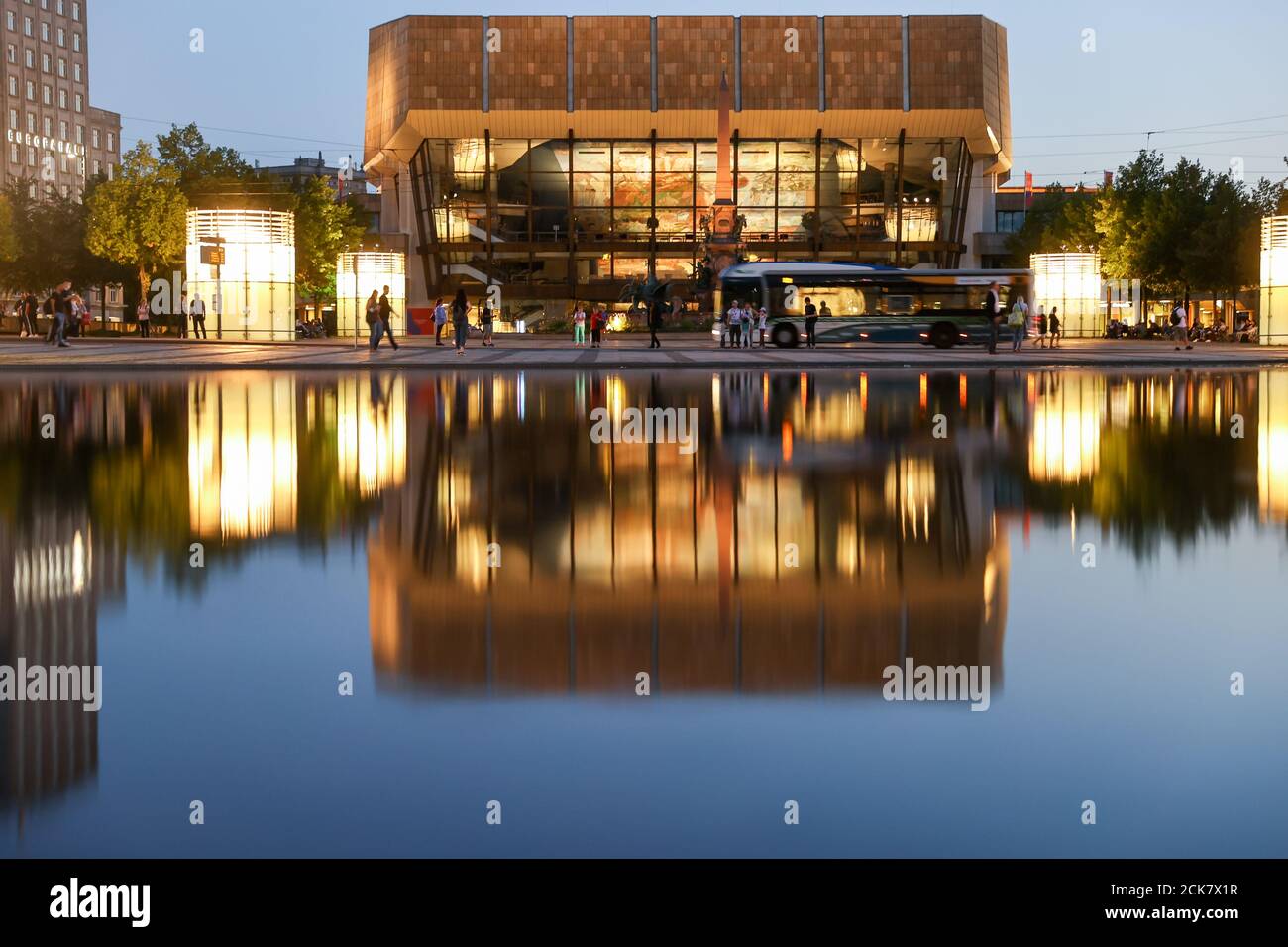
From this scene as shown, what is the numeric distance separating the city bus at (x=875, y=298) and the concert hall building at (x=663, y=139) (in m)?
23.7

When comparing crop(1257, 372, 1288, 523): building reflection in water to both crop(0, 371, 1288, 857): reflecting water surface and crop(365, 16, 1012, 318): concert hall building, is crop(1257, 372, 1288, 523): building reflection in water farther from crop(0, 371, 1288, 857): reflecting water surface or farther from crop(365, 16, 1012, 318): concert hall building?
crop(365, 16, 1012, 318): concert hall building

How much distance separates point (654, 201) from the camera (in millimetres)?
87250

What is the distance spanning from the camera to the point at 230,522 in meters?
9.74

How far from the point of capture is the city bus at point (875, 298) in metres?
56.7

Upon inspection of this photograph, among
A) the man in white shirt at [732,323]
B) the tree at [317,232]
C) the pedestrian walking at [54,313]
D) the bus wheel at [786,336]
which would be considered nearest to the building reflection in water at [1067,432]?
the man in white shirt at [732,323]

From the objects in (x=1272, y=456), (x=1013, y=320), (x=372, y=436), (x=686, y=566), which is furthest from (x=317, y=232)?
(x=686, y=566)

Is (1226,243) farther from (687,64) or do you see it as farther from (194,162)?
(194,162)

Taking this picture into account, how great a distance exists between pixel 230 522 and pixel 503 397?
15.3m

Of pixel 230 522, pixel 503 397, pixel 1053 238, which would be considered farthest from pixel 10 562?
pixel 1053 238

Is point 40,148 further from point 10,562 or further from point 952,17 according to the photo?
point 10,562

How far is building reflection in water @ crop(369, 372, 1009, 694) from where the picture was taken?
19.3ft

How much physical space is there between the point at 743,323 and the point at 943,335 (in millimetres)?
7718

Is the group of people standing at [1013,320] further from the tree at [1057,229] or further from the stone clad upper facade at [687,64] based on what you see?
the tree at [1057,229]

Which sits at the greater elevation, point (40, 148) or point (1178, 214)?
point (40, 148)
